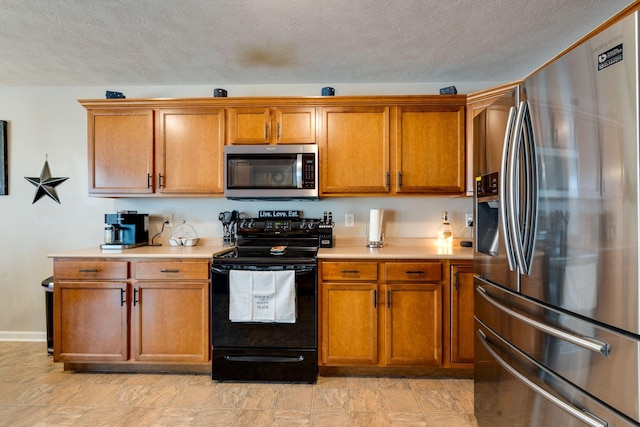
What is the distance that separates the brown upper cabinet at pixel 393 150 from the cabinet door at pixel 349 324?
0.82 m

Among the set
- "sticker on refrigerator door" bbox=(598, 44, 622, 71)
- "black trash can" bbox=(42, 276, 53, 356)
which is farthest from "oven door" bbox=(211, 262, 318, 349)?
"sticker on refrigerator door" bbox=(598, 44, 622, 71)

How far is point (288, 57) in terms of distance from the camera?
95.0 inches

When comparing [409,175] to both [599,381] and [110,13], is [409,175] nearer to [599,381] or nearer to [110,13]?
[599,381]

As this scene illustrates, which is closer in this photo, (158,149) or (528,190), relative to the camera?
(528,190)

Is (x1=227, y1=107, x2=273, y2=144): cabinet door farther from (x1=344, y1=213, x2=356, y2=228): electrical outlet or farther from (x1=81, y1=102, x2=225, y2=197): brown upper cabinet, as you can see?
(x1=344, y1=213, x2=356, y2=228): electrical outlet

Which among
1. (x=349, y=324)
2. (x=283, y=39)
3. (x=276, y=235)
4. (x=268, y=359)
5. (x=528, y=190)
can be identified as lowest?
(x=268, y=359)

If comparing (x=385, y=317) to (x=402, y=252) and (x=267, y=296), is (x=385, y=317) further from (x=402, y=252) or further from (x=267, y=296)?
(x=267, y=296)

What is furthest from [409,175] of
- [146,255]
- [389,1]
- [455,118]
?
[146,255]

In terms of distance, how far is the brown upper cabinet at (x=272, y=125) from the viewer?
255cm

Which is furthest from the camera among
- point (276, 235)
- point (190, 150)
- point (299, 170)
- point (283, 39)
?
point (276, 235)

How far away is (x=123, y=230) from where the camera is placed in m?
2.60

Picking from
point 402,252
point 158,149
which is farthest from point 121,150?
point 402,252

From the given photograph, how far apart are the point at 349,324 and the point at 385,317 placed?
0.89 ft

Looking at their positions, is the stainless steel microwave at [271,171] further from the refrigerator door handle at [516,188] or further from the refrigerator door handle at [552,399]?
the refrigerator door handle at [552,399]
